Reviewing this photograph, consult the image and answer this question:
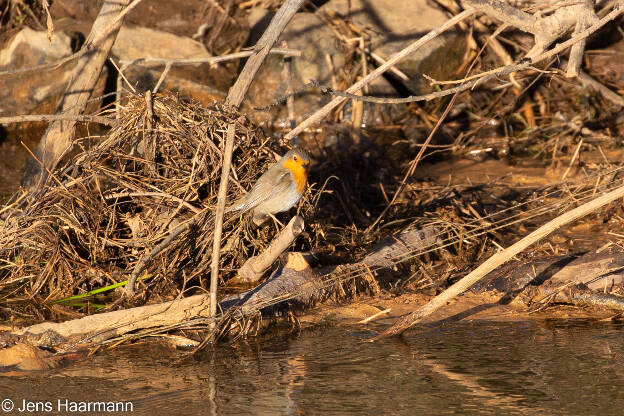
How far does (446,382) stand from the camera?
4.33m

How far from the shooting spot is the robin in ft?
18.4

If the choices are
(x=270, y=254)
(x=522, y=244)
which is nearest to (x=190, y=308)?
(x=270, y=254)

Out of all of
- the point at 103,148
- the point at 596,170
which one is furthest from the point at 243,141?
the point at 596,170

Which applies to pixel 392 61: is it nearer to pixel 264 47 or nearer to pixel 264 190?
pixel 264 47

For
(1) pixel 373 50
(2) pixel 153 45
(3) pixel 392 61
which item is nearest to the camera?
(3) pixel 392 61

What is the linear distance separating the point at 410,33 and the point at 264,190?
15.5 ft

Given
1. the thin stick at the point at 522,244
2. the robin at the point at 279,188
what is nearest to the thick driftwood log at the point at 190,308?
the robin at the point at 279,188

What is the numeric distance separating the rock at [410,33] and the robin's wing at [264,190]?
13.4ft

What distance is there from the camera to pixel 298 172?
18.7 ft

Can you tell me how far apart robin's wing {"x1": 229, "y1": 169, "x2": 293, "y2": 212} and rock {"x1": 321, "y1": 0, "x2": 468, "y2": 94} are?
4.09 metres

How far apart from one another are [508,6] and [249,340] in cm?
283

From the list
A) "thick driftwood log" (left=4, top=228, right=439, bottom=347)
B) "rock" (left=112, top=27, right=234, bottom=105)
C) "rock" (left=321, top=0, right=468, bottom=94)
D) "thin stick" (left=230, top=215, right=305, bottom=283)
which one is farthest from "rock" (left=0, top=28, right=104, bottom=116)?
"thick driftwood log" (left=4, top=228, right=439, bottom=347)

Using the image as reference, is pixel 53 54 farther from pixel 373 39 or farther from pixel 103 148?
pixel 103 148

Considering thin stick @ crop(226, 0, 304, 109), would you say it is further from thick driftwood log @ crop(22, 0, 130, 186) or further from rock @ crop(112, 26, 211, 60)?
rock @ crop(112, 26, 211, 60)
